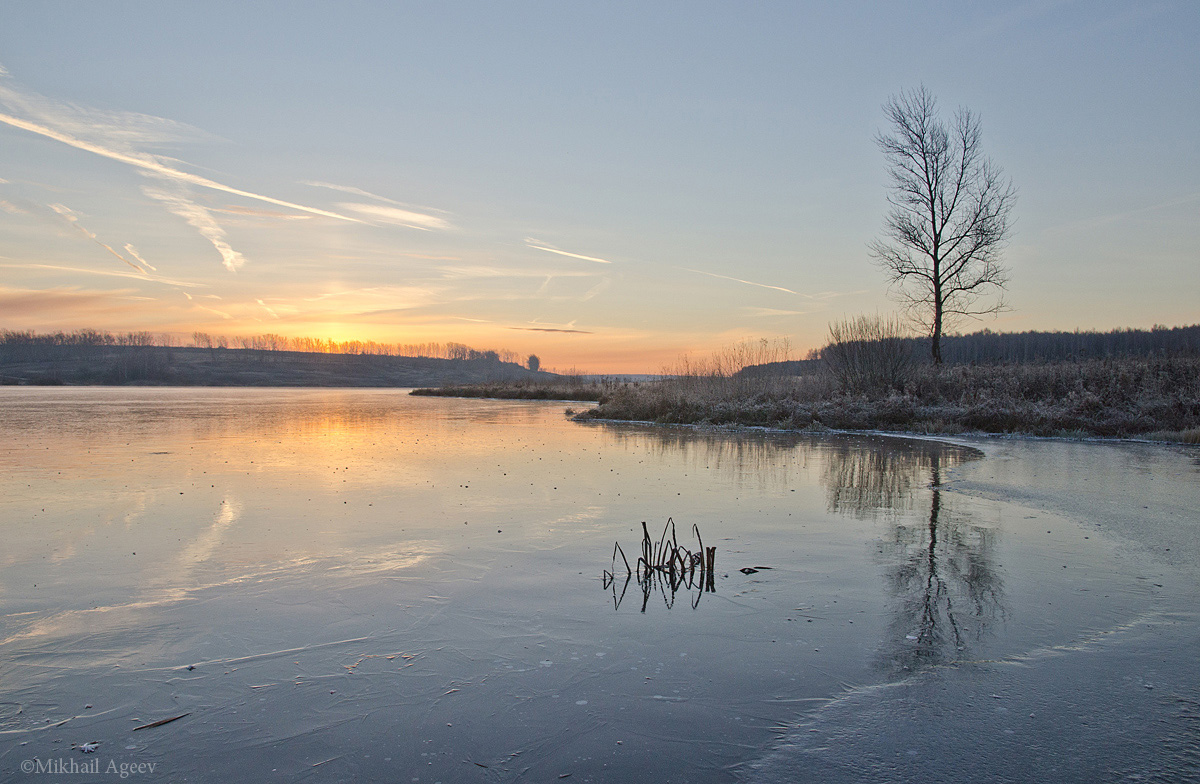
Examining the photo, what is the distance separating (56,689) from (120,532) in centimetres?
366

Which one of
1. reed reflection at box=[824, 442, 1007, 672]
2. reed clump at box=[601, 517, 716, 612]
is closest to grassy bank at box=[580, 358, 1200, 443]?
reed reflection at box=[824, 442, 1007, 672]

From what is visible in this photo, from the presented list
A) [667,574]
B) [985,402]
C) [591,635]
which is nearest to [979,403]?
[985,402]

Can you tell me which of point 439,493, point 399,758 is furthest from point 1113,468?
point 399,758

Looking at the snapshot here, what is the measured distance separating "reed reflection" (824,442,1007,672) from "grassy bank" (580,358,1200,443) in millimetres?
9071

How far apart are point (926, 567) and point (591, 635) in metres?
2.80

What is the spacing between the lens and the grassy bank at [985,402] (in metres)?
16.4

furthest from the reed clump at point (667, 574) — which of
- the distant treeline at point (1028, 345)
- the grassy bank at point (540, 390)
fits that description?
the grassy bank at point (540, 390)

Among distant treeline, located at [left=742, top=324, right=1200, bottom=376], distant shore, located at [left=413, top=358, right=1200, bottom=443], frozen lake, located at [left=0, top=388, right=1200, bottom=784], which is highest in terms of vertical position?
distant treeline, located at [left=742, top=324, right=1200, bottom=376]

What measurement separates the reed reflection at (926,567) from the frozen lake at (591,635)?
0.03m

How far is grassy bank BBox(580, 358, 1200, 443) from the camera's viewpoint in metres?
16.4

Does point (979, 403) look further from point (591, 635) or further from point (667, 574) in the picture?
point (591, 635)

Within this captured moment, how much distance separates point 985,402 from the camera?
18500 mm

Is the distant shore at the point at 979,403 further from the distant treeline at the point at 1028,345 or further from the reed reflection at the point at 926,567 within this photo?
the reed reflection at the point at 926,567

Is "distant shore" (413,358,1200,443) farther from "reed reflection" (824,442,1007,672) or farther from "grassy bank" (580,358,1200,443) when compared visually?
"reed reflection" (824,442,1007,672)
